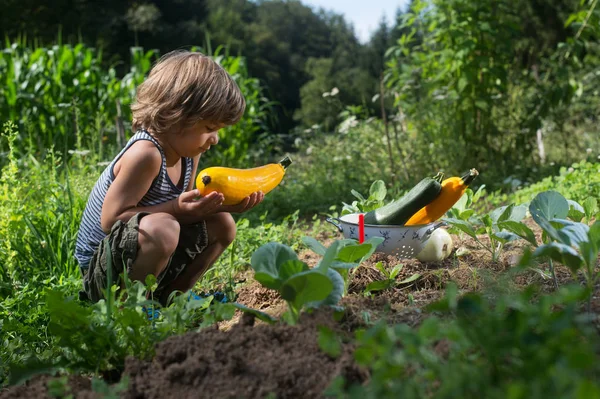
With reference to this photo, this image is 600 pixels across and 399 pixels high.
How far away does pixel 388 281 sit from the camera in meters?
2.24

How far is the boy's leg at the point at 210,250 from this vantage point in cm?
280

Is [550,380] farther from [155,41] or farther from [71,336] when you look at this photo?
[155,41]

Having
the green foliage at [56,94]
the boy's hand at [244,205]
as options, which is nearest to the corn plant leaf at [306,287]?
the boy's hand at [244,205]

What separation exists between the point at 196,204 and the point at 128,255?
1.10 feet

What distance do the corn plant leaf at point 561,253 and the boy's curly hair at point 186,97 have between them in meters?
1.46

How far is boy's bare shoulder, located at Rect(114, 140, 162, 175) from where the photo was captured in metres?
2.46

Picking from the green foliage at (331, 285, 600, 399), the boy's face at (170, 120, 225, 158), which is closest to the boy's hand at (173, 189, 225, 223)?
the boy's face at (170, 120, 225, 158)

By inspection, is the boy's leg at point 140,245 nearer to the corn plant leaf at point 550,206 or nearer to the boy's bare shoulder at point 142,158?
the boy's bare shoulder at point 142,158

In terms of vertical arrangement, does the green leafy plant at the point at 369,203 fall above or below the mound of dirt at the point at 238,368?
below

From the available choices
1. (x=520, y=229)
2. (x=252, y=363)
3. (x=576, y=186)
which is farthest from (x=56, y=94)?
(x=252, y=363)

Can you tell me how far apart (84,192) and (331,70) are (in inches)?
1520

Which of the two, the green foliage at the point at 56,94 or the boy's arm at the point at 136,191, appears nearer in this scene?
the boy's arm at the point at 136,191

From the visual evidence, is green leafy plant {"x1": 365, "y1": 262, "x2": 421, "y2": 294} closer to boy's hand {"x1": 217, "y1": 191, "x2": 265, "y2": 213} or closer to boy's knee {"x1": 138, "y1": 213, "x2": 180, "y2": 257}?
boy's hand {"x1": 217, "y1": 191, "x2": 265, "y2": 213}

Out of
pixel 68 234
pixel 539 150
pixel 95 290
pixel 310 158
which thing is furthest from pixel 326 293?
pixel 539 150
